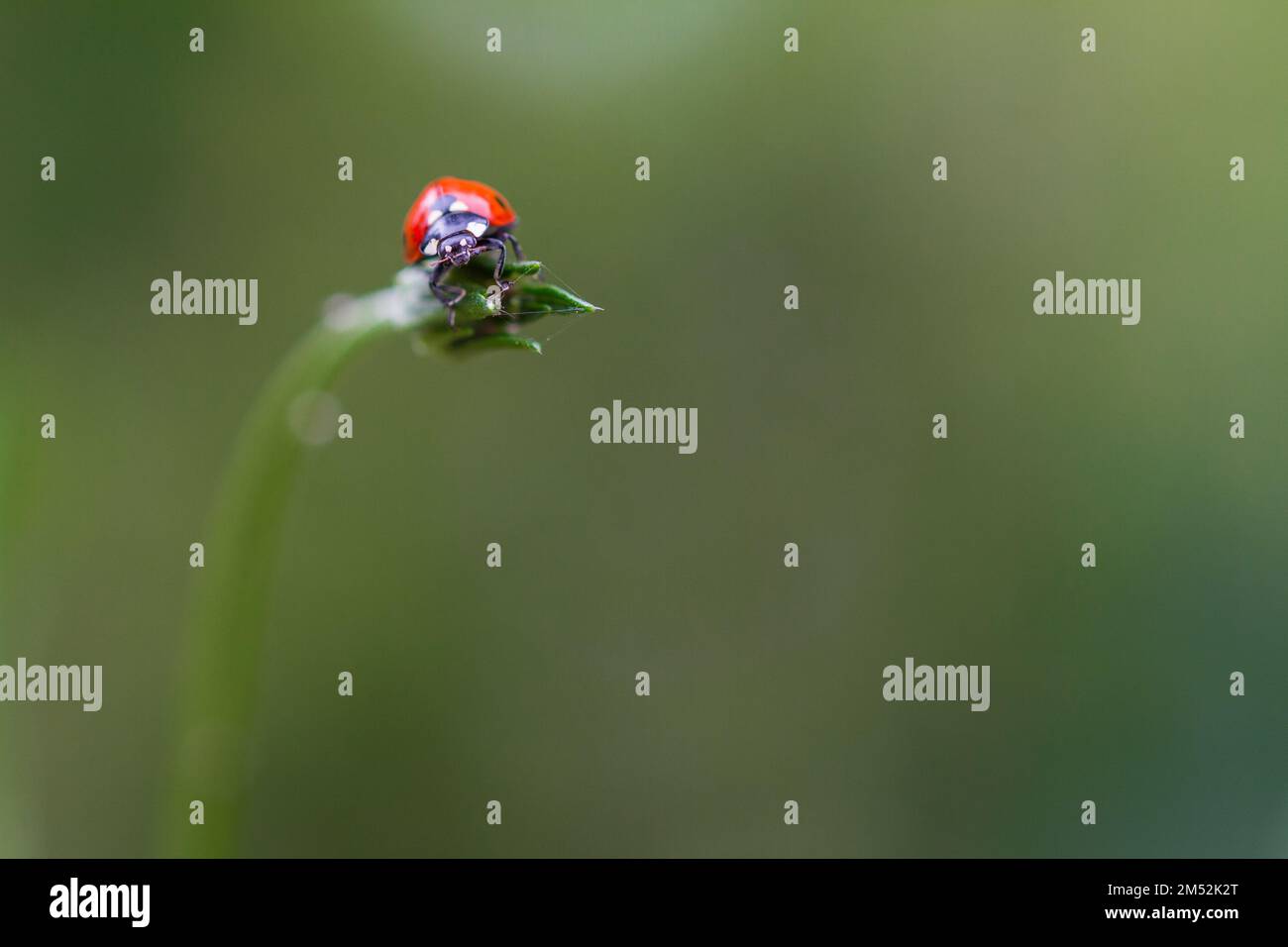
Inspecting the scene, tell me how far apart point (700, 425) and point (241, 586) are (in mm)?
3166

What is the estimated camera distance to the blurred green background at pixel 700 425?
14.3 ft

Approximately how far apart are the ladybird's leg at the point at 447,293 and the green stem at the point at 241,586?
0.11ft

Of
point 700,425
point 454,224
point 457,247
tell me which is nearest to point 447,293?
point 457,247

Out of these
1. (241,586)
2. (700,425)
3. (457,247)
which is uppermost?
(700,425)

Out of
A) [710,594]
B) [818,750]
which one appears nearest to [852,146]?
[710,594]

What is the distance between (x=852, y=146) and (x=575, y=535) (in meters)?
2.49

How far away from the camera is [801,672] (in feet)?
15.4

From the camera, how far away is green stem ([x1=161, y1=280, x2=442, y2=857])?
200cm

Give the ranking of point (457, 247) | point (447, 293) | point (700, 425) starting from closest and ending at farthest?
point (447, 293) < point (457, 247) < point (700, 425)

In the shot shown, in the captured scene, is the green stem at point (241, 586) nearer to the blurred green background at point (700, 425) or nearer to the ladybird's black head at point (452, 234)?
the ladybird's black head at point (452, 234)

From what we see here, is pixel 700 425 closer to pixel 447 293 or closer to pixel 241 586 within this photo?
pixel 447 293

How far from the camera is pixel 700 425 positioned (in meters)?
5.02

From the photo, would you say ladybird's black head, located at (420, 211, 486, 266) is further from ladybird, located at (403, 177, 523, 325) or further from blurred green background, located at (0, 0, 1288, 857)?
blurred green background, located at (0, 0, 1288, 857)

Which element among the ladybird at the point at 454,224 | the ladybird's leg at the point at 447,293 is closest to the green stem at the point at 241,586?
the ladybird's leg at the point at 447,293
